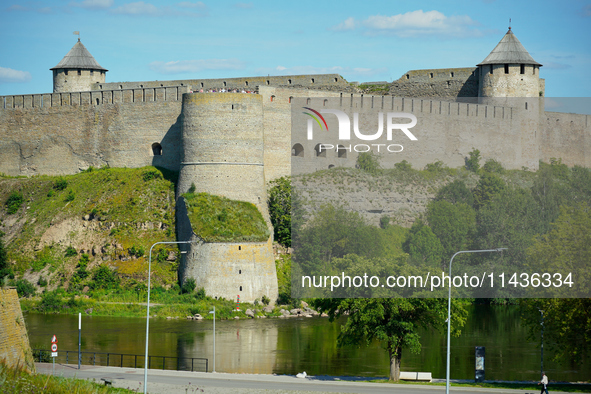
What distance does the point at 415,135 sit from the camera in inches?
1617

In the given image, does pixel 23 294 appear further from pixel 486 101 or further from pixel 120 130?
pixel 486 101

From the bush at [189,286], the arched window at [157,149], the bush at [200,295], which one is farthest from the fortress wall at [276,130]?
the bush at [200,295]

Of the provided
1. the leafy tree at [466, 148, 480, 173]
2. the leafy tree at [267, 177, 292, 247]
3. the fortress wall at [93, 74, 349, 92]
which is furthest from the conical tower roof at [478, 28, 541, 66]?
the leafy tree at [267, 177, 292, 247]

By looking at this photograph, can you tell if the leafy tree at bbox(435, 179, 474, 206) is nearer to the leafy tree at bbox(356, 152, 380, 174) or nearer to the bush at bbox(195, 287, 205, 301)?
the leafy tree at bbox(356, 152, 380, 174)

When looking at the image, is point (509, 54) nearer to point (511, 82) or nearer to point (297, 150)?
point (511, 82)

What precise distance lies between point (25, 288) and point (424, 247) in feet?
61.1

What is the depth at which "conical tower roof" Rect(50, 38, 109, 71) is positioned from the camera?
156ft

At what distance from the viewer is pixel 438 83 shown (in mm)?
47031

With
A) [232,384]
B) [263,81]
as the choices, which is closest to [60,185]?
[263,81]

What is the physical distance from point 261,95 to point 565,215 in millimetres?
15224

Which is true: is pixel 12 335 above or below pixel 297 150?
below

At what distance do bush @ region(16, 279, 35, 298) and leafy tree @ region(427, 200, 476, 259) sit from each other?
57.5ft

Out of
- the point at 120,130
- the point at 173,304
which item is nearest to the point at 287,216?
the point at 173,304

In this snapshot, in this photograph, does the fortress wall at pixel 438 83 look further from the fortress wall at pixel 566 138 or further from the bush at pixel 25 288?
the bush at pixel 25 288
